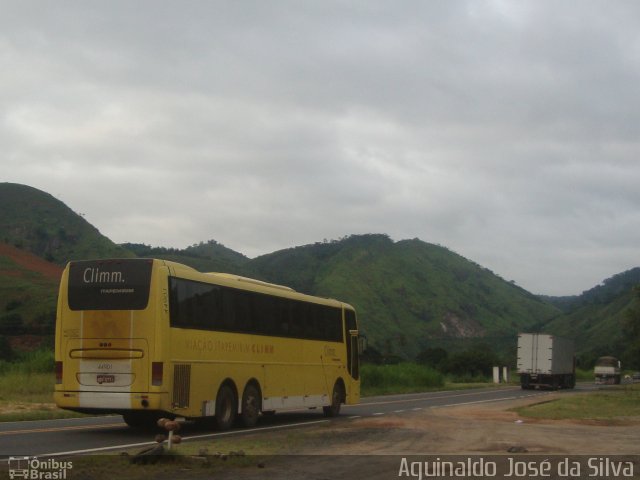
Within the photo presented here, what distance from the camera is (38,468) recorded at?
1185cm

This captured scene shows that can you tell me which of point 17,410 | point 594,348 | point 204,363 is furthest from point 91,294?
point 594,348

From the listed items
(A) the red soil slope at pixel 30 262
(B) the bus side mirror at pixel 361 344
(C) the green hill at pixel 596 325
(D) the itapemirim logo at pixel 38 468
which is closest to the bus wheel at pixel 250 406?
(B) the bus side mirror at pixel 361 344

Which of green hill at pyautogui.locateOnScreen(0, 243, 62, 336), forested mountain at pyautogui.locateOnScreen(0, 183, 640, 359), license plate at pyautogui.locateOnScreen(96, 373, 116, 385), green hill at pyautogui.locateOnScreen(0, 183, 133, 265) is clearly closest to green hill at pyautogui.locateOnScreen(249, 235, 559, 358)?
forested mountain at pyautogui.locateOnScreen(0, 183, 640, 359)

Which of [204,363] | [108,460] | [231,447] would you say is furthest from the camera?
[204,363]

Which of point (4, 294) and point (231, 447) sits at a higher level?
point (4, 294)

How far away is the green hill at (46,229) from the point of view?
11719cm

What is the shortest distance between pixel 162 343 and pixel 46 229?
118m

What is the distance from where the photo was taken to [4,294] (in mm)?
78875

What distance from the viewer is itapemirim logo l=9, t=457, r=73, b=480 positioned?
11195 mm

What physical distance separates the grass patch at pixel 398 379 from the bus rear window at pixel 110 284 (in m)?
28.3

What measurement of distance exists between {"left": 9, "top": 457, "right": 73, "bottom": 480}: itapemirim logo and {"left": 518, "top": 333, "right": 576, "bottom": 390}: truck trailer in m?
45.5

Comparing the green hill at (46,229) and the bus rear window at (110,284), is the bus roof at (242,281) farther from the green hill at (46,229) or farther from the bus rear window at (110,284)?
the green hill at (46,229)

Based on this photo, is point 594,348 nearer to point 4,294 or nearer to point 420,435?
point 4,294

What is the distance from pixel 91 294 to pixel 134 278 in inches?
40.6
